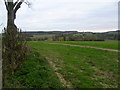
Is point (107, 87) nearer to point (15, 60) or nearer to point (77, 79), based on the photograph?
point (77, 79)

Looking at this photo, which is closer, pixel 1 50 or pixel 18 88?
pixel 18 88

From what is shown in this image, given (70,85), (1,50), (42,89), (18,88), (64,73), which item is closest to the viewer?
(18,88)

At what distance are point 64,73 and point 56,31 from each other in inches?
1673

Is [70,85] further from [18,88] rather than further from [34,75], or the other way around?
[18,88]

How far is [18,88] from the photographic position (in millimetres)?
3891

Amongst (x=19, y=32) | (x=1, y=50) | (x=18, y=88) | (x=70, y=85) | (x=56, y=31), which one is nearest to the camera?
(x=18, y=88)

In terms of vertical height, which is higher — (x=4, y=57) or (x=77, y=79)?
(x=4, y=57)

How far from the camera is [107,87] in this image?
5.09 m

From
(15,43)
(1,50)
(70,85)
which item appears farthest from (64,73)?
(1,50)

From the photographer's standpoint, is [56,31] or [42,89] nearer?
[42,89]

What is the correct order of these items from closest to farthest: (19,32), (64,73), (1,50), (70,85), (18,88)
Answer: (18,88) < (1,50) < (70,85) < (19,32) < (64,73)

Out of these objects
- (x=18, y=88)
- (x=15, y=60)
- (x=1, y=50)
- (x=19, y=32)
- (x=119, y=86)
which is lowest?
(x=119, y=86)

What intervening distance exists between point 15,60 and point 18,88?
1584mm

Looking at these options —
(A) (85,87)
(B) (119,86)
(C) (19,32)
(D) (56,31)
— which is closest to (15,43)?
(C) (19,32)
